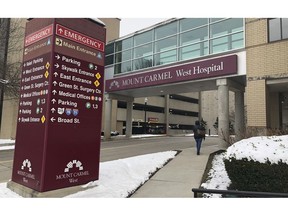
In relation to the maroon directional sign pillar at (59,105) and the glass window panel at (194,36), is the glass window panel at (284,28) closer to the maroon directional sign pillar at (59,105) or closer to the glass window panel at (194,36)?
the glass window panel at (194,36)

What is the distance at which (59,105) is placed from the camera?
6.42 meters

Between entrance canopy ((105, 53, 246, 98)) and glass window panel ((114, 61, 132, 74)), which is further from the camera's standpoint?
glass window panel ((114, 61, 132, 74))

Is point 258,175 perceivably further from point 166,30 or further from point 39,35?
point 166,30

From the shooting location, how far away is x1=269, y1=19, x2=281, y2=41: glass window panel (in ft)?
45.9

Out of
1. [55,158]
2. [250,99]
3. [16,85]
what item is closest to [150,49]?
[250,99]

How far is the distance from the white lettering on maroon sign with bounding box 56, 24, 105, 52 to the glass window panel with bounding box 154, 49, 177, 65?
12.3 meters

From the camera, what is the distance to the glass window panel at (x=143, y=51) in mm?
21531

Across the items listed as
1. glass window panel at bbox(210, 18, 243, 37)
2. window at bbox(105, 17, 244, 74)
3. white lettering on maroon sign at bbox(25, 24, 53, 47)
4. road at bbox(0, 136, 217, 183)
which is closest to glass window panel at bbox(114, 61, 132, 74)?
window at bbox(105, 17, 244, 74)

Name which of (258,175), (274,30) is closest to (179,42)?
(274,30)

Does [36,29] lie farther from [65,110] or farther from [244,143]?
[244,143]

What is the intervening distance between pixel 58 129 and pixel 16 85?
17.2 meters

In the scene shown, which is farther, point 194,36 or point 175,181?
point 194,36

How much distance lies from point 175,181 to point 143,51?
51.2 feet

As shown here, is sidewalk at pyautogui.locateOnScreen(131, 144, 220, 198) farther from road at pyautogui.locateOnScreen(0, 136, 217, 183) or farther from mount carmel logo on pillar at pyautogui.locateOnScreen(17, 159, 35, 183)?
road at pyautogui.locateOnScreen(0, 136, 217, 183)
